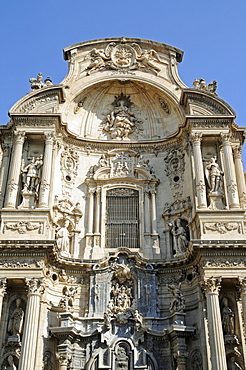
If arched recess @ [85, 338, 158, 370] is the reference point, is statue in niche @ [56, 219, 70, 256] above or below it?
above

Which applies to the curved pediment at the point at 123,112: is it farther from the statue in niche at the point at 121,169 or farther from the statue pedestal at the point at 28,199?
the statue pedestal at the point at 28,199

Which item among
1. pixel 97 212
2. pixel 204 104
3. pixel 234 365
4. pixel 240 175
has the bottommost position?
pixel 234 365

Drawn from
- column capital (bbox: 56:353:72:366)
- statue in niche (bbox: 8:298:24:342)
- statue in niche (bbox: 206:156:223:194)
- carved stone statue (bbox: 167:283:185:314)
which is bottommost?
column capital (bbox: 56:353:72:366)

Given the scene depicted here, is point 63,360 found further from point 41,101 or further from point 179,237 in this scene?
point 41,101

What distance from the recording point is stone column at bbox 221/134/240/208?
798 inches

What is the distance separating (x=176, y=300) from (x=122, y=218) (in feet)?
15.3

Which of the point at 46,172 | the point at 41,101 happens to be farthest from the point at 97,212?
the point at 41,101

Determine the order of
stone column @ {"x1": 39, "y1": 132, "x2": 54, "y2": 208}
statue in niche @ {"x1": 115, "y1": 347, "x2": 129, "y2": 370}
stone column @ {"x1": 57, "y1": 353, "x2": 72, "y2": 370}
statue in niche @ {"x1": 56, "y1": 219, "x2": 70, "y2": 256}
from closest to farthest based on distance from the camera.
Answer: stone column @ {"x1": 57, "y1": 353, "x2": 72, "y2": 370}, statue in niche @ {"x1": 115, "y1": 347, "x2": 129, "y2": 370}, stone column @ {"x1": 39, "y1": 132, "x2": 54, "y2": 208}, statue in niche @ {"x1": 56, "y1": 219, "x2": 70, "y2": 256}

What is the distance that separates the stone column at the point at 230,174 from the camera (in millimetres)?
20273

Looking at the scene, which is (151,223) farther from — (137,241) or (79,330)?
(79,330)

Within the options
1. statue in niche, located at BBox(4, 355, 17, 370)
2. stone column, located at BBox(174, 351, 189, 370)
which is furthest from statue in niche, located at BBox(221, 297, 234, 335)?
statue in niche, located at BBox(4, 355, 17, 370)

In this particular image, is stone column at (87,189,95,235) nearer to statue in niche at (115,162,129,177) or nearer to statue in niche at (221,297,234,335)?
statue in niche at (115,162,129,177)

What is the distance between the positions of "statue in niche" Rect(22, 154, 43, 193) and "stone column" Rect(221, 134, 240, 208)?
26.0 feet

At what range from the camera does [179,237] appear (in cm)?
2089
